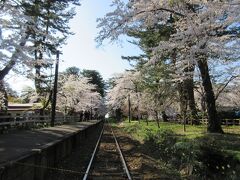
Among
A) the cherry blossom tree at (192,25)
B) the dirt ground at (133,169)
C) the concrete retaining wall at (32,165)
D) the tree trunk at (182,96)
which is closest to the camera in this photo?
the concrete retaining wall at (32,165)

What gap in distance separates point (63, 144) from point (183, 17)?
8254mm

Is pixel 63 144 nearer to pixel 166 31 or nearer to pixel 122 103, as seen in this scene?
pixel 166 31

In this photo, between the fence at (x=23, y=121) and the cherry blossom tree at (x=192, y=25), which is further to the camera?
the fence at (x=23, y=121)

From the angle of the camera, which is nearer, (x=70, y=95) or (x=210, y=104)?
(x=210, y=104)

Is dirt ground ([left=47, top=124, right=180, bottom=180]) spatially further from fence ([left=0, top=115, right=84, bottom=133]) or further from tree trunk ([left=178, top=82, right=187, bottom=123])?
tree trunk ([left=178, top=82, right=187, bottom=123])

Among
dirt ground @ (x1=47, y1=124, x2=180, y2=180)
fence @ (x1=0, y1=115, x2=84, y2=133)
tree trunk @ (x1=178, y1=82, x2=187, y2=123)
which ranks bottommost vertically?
dirt ground @ (x1=47, y1=124, x2=180, y2=180)

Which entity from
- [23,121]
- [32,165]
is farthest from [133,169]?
[23,121]

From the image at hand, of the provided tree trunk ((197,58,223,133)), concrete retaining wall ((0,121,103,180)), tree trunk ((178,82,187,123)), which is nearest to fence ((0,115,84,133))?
concrete retaining wall ((0,121,103,180))

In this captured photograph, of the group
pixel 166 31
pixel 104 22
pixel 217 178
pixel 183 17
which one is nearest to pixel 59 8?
pixel 166 31

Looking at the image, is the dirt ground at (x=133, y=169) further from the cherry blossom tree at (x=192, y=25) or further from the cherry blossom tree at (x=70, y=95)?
the cherry blossom tree at (x=70, y=95)

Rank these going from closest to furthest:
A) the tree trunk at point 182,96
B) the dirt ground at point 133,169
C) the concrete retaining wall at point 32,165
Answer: the concrete retaining wall at point 32,165 < the dirt ground at point 133,169 < the tree trunk at point 182,96

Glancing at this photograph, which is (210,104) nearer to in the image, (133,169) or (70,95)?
(133,169)

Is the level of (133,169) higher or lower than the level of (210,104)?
lower

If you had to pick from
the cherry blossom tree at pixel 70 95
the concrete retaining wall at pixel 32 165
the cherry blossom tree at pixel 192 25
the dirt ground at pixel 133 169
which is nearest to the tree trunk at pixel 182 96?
the cherry blossom tree at pixel 192 25
